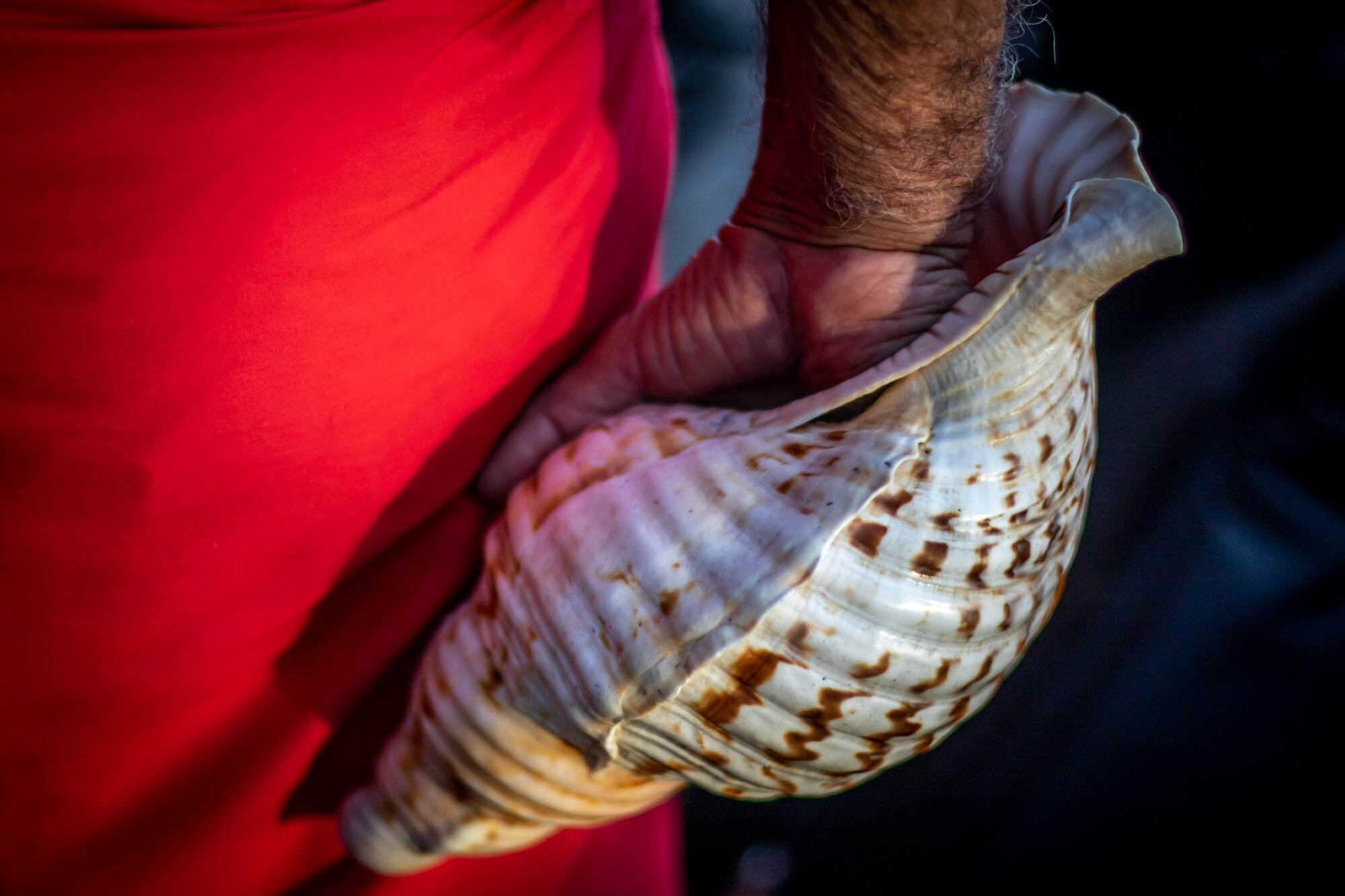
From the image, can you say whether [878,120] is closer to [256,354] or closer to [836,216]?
[836,216]

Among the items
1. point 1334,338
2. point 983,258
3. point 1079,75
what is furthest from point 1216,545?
point 983,258

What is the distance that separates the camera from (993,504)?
0.33 metres

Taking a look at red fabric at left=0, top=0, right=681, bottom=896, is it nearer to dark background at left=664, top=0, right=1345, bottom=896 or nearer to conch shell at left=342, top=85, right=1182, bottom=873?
conch shell at left=342, top=85, right=1182, bottom=873

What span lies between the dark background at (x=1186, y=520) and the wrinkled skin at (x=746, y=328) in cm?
44

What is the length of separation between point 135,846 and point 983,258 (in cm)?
65

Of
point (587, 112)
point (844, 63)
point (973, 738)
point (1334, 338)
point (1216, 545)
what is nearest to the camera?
point (844, 63)

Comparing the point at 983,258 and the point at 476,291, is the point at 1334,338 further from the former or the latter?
the point at 476,291

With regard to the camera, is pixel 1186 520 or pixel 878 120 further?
pixel 1186 520

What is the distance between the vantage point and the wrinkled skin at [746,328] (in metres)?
0.36

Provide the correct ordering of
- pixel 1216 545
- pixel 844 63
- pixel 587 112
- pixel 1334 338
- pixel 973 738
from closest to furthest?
pixel 844 63, pixel 587 112, pixel 1334 338, pixel 1216 545, pixel 973 738

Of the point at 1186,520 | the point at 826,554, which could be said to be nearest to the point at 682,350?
the point at 826,554

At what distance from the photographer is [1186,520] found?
0.90 m

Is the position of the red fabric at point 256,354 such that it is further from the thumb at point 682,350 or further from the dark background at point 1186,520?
the dark background at point 1186,520

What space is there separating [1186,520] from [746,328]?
78cm
